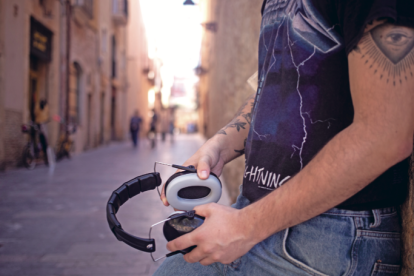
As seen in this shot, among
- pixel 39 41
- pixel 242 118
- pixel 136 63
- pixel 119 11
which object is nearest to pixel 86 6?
pixel 39 41

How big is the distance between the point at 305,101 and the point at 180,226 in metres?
0.38

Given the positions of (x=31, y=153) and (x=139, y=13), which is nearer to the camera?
(x=31, y=153)

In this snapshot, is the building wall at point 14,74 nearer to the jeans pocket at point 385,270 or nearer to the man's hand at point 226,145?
the man's hand at point 226,145

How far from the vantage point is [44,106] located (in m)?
9.17

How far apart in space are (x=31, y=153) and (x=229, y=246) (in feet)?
27.8

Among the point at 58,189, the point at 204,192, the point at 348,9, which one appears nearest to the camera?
the point at 348,9

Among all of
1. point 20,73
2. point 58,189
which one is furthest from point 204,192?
point 20,73

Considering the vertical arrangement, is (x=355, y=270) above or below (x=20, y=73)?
below

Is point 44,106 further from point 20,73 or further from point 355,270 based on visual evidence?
point 355,270

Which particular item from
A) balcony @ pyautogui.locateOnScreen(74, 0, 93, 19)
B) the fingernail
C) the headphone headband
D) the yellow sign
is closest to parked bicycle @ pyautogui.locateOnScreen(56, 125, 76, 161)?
the yellow sign

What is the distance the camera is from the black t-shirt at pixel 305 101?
772 mm

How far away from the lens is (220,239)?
0.75 meters

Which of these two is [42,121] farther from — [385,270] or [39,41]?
[385,270]

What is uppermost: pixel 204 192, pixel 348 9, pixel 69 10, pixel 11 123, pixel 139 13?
pixel 139 13
